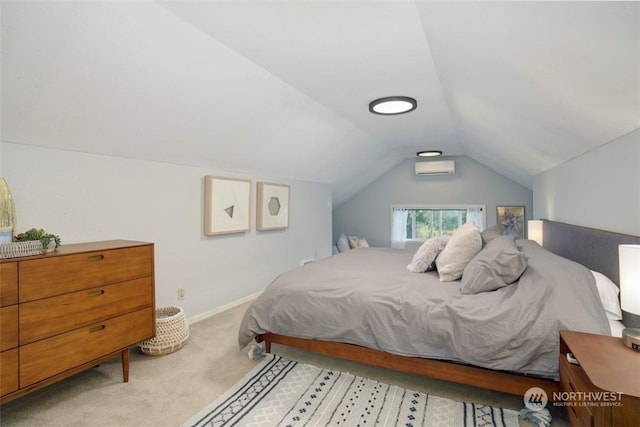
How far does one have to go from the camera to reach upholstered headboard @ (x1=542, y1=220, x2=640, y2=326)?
1741mm

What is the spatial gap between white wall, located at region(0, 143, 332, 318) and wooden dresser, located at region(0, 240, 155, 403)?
1.32ft

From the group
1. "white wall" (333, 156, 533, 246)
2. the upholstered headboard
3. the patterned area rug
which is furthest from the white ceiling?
"white wall" (333, 156, 533, 246)

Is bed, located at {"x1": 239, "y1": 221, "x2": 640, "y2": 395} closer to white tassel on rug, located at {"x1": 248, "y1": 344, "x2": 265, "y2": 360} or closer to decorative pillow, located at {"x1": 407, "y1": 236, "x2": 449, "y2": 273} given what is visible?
white tassel on rug, located at {"x1": 248, "y1": 344, "x2": 265, "y2": 360}

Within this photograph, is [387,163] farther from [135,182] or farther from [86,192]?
[86,192]

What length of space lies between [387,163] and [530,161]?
9.41 feet

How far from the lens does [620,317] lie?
1.75 meters

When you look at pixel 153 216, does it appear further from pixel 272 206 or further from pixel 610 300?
pixel 610 300

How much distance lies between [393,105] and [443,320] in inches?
80.1

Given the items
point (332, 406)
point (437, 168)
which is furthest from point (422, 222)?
point (332, 406)

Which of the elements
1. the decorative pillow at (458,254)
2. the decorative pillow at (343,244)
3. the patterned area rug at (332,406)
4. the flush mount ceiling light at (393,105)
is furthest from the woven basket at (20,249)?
the decorative pillow at (343,244)

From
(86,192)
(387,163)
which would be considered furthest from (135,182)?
(387,163)

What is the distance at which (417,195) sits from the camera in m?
6.53

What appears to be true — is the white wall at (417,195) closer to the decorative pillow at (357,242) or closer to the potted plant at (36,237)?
the decorative pillow at (357,242)

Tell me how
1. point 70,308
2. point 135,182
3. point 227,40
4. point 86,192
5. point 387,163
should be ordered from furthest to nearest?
point 387,163 < point 135,182 < point 86,192 < point 227,40 < point 70,308
